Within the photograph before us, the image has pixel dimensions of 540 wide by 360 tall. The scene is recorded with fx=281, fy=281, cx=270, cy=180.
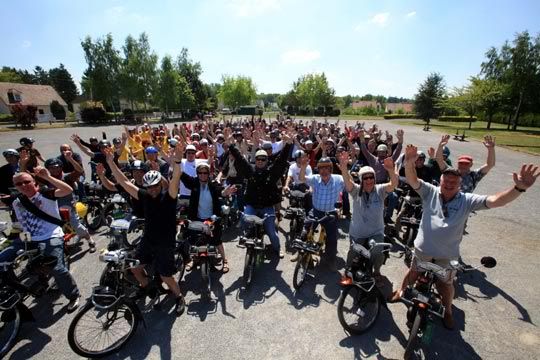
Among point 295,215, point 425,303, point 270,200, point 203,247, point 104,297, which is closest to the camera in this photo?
point 425,303

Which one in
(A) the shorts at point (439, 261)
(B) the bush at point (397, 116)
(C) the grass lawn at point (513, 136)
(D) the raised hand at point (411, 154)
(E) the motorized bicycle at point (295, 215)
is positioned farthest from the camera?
(B) the bush at point (397, 116)

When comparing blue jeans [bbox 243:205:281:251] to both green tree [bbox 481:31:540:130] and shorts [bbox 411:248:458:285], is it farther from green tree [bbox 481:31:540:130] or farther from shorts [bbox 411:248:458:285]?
green tree [bbox 481:31:540:130]

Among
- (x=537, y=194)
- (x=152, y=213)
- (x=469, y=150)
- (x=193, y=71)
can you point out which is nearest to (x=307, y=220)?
(x=152, y=213)

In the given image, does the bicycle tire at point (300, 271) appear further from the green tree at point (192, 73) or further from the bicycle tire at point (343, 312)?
the green tree at point (192, 73)

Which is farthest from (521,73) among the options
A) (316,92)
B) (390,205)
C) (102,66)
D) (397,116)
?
(102,66)

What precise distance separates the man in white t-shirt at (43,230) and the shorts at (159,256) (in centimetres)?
139

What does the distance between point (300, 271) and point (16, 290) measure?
4.44 m

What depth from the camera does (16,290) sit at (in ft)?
13.4

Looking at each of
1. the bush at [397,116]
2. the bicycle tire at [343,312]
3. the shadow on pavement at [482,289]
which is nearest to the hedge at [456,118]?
the bush at [397,116]

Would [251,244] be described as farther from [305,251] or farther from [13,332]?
[13,332]

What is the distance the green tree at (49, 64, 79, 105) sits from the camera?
86.1 m

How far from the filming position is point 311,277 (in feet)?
18.8

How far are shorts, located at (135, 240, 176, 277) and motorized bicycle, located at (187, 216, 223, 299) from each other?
0.73 m

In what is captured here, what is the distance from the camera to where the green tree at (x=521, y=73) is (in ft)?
145
